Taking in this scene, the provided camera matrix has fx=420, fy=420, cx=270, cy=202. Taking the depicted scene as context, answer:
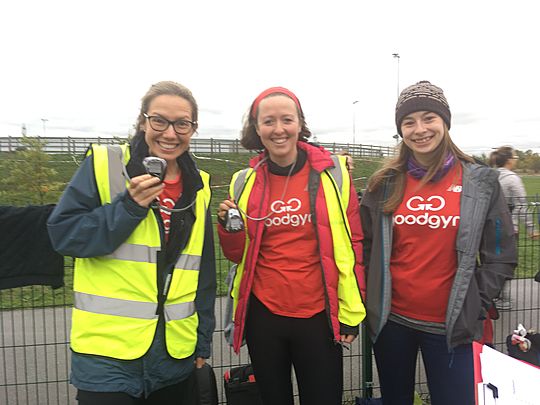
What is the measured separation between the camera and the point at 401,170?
2.43 metres

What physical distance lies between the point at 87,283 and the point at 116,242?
0.26 m

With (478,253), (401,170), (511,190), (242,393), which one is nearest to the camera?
(478,253)

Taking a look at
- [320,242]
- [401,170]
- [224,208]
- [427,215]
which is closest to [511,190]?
[401,170]

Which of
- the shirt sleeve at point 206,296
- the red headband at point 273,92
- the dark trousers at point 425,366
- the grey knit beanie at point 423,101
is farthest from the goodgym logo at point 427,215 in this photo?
the shirt sleeve at point 206,296

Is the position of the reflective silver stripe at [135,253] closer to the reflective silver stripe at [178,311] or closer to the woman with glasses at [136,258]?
the woman with glasses at [136,258]

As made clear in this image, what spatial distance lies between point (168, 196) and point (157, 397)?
1.00 m

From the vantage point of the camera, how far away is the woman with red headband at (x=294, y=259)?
90.4 inches

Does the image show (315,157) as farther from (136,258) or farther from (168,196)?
(136,258)

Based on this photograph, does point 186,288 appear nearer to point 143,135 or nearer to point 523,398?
point 143,135

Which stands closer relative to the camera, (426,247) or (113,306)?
(113,306)

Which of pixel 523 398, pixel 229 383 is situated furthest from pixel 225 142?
pixel 523 398

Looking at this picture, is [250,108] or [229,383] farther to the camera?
[229,383]

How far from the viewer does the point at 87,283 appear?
75.0 inches

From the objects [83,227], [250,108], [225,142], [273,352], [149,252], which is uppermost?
[225,142]
